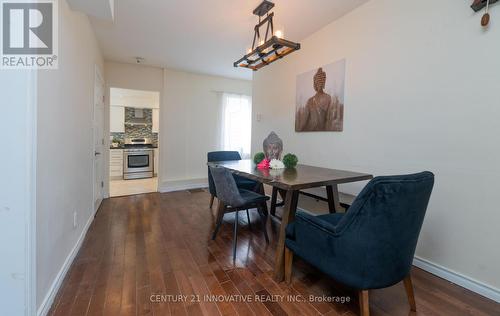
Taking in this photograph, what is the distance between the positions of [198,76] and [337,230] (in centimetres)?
463

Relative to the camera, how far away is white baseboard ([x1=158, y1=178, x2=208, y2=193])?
4637mm

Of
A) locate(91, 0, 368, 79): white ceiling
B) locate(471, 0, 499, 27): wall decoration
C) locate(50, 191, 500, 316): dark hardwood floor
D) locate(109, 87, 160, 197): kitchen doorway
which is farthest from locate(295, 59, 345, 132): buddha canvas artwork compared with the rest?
locate(109, 87, 160, 197): kitchen doorway

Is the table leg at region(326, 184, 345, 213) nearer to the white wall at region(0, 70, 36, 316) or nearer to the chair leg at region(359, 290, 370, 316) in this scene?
the chair leg at region(359, 290, 370, 316)

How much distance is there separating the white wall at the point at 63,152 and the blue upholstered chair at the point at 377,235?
177 centimetres

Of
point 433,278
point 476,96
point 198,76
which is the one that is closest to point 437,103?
point 476,96

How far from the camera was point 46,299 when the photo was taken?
4.60 feet

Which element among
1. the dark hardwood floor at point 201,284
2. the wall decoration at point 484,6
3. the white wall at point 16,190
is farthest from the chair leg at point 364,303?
the wall decoration at point 484,6

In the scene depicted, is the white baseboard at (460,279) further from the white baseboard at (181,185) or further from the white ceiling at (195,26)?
the white baseboard at (181,185)

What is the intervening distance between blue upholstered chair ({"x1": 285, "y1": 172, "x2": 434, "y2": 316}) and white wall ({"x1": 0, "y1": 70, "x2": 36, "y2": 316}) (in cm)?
167

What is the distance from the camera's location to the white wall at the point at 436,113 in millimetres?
1596

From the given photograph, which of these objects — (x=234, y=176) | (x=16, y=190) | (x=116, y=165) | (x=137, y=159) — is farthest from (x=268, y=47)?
(x=116, y=165)

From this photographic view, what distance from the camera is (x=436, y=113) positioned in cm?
184

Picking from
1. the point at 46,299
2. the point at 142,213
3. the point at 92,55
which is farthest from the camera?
the point at 142,213

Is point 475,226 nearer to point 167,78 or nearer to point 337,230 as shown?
point 337,230
